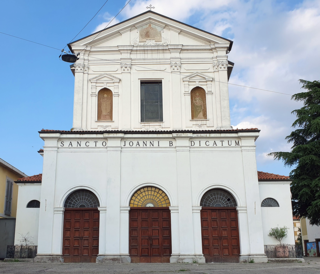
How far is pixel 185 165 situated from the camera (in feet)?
62.8

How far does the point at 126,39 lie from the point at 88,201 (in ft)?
31.3

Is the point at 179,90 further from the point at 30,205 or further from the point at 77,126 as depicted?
the point at 30,205

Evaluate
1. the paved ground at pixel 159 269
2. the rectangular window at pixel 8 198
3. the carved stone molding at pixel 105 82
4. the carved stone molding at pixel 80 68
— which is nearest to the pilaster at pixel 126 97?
the carved stone molding at pixel 105 82

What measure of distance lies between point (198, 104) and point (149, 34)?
5.07 m

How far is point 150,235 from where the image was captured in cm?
1852

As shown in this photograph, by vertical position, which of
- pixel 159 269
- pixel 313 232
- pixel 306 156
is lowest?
pixel 159 269

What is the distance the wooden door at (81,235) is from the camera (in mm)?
18219

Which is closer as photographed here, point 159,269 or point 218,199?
point 159,269

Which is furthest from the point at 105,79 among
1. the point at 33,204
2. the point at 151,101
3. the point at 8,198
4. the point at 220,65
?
the point at 8,198

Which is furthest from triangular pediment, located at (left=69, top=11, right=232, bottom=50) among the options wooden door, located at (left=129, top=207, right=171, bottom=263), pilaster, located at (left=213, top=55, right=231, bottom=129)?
wooden door, located at (left=129, top=207, right=171, bottom=263)

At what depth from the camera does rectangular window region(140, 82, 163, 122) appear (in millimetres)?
21234

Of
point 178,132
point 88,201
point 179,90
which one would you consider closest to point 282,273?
point 178,132

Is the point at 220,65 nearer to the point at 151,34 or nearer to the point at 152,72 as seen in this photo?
the point at 152,72

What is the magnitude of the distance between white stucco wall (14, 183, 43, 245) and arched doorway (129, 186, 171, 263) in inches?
187
